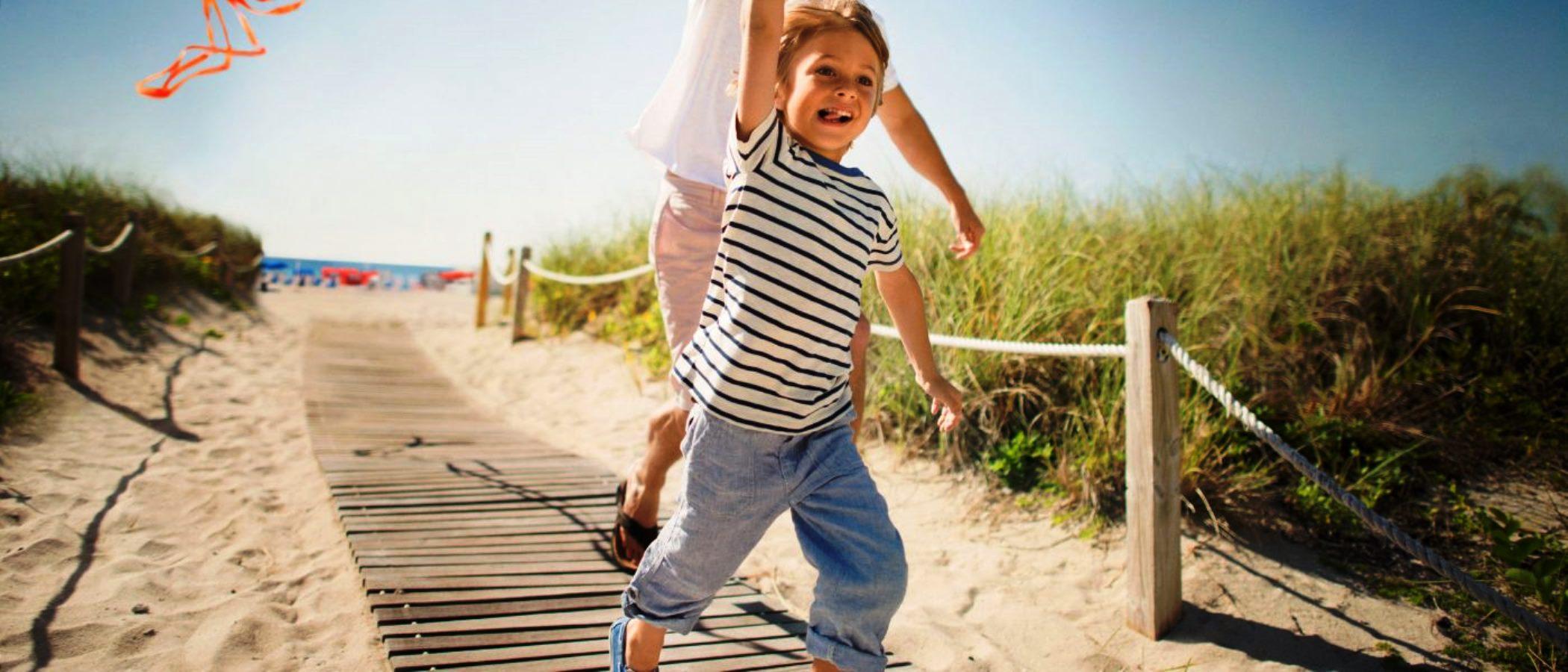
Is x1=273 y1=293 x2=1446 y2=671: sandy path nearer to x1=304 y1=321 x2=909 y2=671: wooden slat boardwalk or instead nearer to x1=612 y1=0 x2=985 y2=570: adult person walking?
x1=304 y1=321 x2=909 y2=671: wooden slat boardwalk

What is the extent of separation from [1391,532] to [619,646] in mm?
1671

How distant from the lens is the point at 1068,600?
2.82m

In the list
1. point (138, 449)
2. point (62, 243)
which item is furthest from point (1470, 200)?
point (62, 243)

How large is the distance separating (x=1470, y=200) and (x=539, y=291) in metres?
8.31

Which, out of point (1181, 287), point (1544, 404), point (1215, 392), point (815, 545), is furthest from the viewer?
point (1181, 287)

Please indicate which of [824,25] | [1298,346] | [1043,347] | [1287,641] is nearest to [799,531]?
[824,25]

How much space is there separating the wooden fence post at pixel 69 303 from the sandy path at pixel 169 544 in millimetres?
230

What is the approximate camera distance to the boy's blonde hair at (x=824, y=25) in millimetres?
1466

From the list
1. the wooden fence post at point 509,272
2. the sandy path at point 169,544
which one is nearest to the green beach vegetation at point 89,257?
the sandy path at point 169,544

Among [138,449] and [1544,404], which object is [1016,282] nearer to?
[1544,404]

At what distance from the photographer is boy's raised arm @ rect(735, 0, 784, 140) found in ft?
4.50

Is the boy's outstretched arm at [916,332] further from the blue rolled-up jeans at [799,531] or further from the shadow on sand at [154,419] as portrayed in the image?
the shadow on sand at [154,419]

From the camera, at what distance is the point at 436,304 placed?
629 inches

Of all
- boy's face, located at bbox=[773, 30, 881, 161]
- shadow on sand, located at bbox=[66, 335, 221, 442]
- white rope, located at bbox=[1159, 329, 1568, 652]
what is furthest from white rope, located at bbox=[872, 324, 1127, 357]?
shadow on sand, located at bbox=[66, 335, 221, 442]
